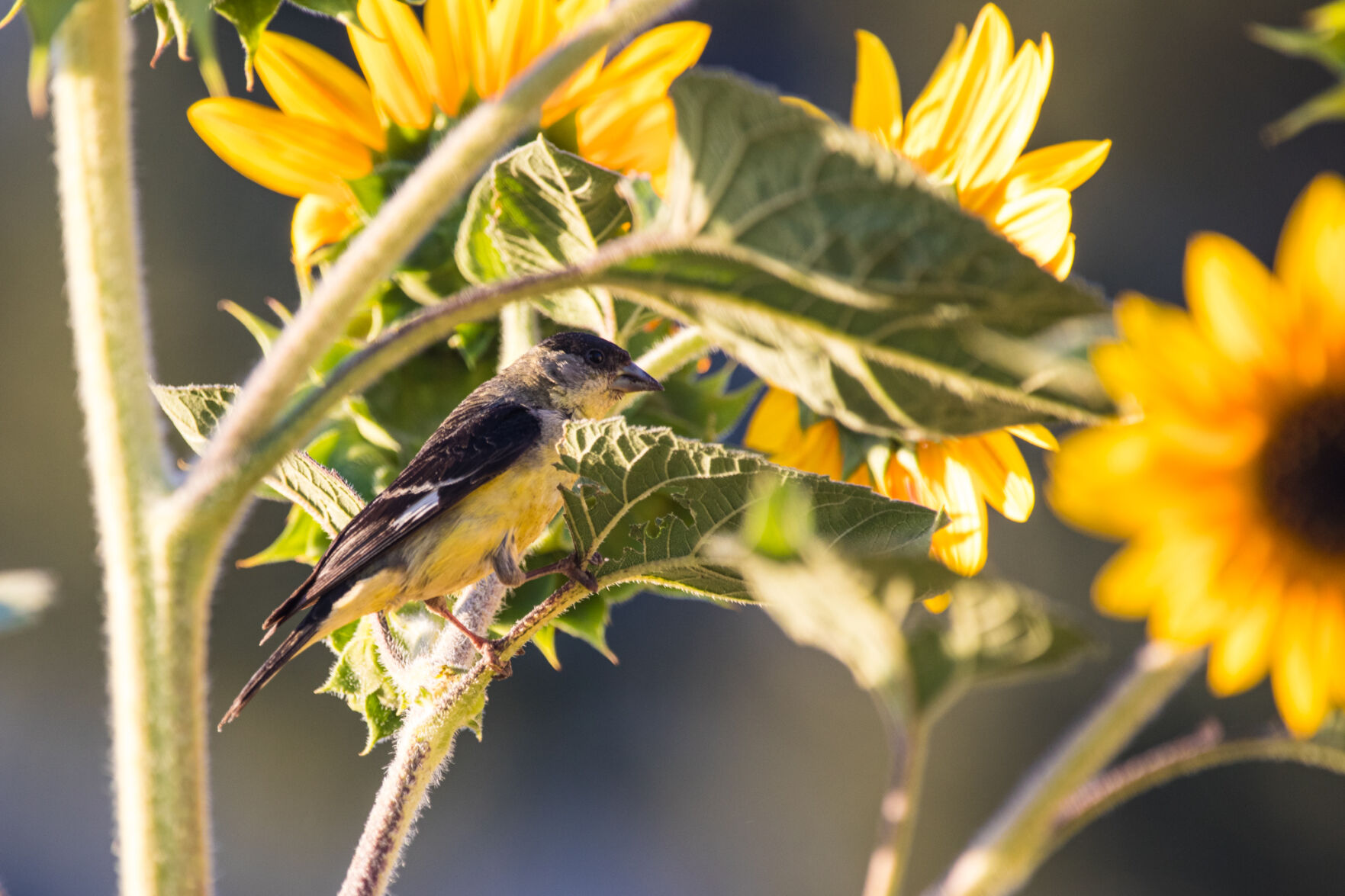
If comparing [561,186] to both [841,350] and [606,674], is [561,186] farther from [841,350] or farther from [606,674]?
[606,674]

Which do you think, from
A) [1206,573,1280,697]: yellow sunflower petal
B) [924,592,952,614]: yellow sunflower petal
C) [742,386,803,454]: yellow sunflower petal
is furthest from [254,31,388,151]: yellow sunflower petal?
[1206,573,1280,697]: yellow sunflower petal

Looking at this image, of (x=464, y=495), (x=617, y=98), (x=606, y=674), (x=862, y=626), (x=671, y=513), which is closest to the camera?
(x=862, y=626)

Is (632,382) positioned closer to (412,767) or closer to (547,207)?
(547,207)

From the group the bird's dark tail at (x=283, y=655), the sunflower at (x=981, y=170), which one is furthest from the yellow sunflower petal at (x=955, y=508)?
the bird's dark tail at (x=283, y=655)

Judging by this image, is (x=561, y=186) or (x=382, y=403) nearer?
(x=561, y=186)

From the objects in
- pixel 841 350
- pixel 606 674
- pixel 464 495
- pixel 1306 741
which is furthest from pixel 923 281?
pixel 606 674

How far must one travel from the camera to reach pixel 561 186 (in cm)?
48

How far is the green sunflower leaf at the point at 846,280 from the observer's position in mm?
297

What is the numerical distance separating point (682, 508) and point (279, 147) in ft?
0.83

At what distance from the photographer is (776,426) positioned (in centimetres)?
58

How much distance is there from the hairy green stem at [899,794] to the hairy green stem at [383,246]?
164 millimetres

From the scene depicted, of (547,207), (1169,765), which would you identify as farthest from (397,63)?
(1169,765)

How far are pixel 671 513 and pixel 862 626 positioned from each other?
7.4 inches

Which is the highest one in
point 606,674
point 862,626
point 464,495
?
point 862,626
